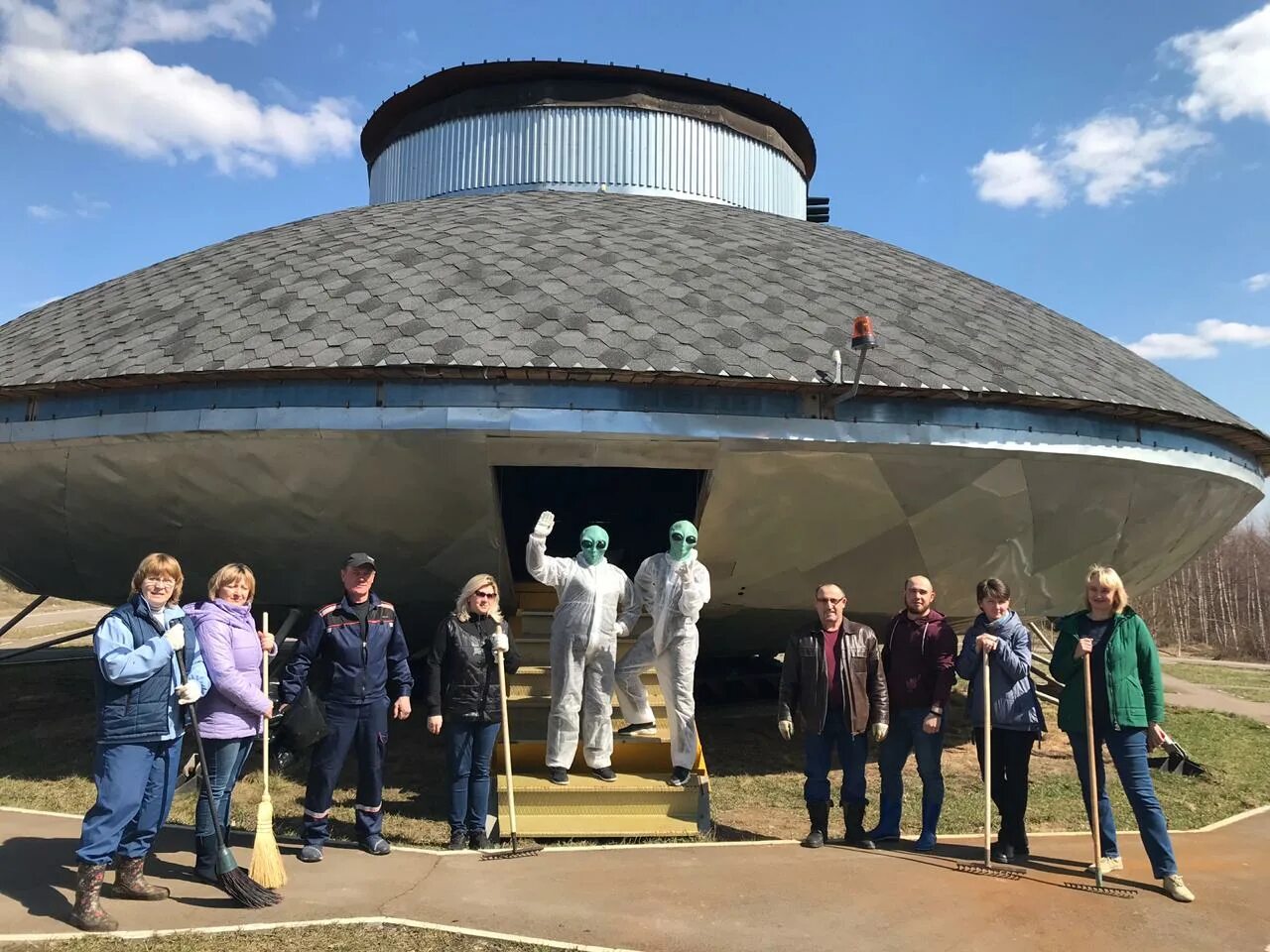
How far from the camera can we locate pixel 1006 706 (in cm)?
509

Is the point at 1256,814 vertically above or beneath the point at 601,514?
beneath

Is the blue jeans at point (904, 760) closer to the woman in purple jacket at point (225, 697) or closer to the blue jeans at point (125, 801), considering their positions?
the woman in purple jacket at point (225, 697)

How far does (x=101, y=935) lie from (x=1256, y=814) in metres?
7.65

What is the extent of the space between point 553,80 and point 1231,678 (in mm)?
22105

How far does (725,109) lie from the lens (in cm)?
1431

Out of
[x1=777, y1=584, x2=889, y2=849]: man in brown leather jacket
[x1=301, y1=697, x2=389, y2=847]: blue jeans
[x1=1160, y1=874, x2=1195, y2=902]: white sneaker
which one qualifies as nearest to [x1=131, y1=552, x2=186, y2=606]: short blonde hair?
[x1=301, y1=697, x2=389, y2=847]: blue jeans

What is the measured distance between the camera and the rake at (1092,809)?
15.2 ft

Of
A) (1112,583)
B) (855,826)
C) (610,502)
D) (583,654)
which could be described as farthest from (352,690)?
(610,502)

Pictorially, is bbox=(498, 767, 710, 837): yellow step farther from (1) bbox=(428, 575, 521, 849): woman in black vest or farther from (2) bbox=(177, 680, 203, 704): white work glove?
(2) bbox=(177, 680, 203, 704): white work glove

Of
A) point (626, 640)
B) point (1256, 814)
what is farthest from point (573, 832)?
point (1256, 814)

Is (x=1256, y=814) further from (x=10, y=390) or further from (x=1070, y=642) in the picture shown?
(x=10, y=390)

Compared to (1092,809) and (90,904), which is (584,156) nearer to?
(1092,809)

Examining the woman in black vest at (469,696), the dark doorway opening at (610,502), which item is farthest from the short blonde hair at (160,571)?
the dark doorway opening at (610,502)

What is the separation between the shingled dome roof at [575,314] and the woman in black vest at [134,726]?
260 centimetres
